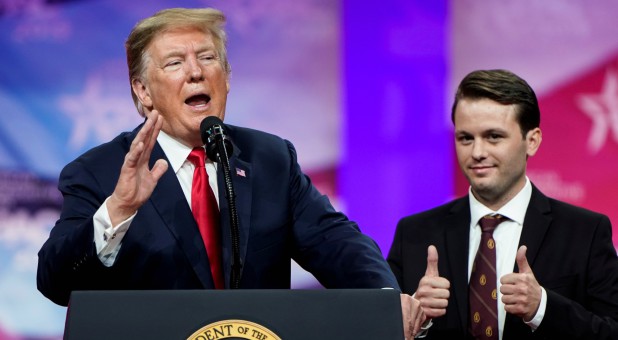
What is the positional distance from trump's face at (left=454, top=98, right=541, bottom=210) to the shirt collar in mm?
15

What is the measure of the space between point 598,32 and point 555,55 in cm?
21

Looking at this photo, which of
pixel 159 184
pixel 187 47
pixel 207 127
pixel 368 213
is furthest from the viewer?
pixel 368 213

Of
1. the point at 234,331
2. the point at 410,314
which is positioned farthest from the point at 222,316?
the point at 410,314

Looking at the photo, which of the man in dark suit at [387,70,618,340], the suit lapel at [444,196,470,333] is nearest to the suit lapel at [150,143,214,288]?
the man in dark suit at [387,70,618,340]

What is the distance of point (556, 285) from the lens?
2.54 metres

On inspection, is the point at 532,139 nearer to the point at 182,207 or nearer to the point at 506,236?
the point at 506,236

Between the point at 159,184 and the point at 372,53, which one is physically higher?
the point at 372,53

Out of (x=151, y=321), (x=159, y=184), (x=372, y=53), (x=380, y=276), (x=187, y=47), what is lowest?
(x=151, y=321)

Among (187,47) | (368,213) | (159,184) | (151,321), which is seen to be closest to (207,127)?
(159,184)

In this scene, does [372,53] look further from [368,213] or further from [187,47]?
[187,47]

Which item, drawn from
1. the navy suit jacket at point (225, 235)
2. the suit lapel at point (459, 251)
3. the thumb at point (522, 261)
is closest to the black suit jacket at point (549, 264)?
the suit lapel at point (459, 251)

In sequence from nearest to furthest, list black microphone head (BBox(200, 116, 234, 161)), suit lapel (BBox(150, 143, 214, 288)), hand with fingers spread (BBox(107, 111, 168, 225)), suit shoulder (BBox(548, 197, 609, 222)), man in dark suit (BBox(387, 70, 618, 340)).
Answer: hand with fingers spread (BBox(107, 111, 168, 225)) < black microphone head (BBox(200, 116, 234, 161)) < suit lapel (BBox(150, 143, 214, 288)) < man in dark suit (BBox(387, 70, 618, 340)) < suit shoulder (BBox(548, 197, 609, 222))

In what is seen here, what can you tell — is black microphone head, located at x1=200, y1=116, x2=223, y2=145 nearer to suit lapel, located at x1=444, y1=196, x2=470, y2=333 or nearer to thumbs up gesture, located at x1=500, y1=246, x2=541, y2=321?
thumbs up gesture, located at x1=500, y1=246, x2=541, y2=321

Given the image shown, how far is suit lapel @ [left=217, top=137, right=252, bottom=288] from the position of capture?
6.79ft
